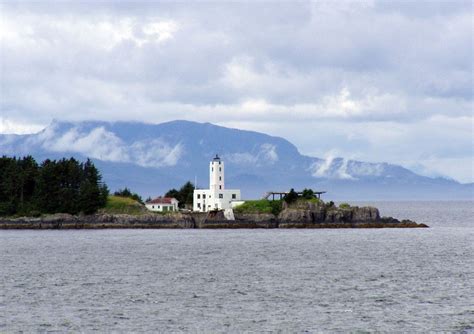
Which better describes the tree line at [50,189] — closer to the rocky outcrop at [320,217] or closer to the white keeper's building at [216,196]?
the white keeper's building at [216,196]

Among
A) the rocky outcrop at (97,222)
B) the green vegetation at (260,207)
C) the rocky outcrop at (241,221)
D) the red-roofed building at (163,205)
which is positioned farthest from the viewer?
the red-roofed building at (163,205)

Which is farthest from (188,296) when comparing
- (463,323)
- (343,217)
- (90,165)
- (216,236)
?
(90,165)

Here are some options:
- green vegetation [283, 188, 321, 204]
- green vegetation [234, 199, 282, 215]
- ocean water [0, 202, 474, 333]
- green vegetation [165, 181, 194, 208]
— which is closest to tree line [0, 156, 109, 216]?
green vegetation [234, 199, 282, 215]

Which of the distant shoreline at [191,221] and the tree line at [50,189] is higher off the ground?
the tree line at [50,189]

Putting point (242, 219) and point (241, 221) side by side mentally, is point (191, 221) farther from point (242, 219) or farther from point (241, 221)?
point (242, 219)

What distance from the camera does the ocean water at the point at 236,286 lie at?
53.3m

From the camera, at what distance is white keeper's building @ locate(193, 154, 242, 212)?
17510 centimetres

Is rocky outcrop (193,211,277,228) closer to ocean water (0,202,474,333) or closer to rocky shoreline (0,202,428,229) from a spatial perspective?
rocky shoreline (0,202,428,229)

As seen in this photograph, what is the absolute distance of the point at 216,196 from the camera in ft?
577

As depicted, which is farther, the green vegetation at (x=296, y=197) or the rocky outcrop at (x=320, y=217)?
the green vegetation at (x=296, y=197)

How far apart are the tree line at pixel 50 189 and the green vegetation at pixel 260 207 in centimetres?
2653

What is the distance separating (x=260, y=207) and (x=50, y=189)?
39758mm

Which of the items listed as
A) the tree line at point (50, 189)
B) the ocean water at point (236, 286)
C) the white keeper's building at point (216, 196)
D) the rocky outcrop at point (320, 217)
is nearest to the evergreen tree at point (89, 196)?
the tree line at point (50, 189)

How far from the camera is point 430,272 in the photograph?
81.9m
